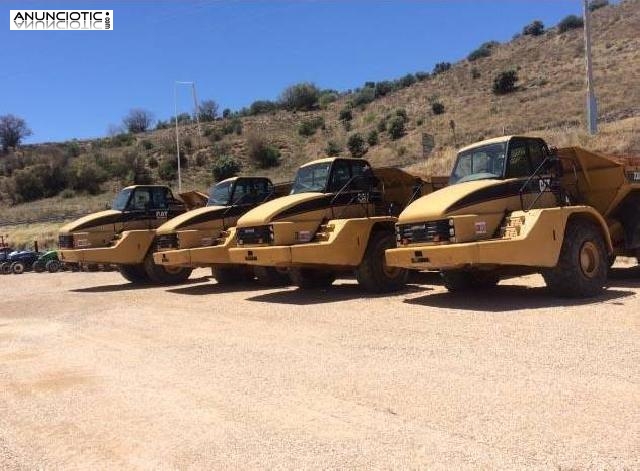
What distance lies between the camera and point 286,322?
364 inches

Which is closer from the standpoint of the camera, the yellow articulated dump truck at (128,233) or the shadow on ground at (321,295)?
the shadow on ground at (321,295)

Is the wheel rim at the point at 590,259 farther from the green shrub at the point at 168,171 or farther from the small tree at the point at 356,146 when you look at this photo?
the green shrub at the point at 168,171

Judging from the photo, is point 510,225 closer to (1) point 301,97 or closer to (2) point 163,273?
(2) point 163,273

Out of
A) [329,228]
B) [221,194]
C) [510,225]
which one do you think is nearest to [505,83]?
[221,194]

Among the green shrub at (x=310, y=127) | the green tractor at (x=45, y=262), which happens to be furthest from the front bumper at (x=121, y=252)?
the green shrub at (x=310, y=127)

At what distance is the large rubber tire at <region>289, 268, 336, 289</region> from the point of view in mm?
13086

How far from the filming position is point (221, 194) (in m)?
15.3

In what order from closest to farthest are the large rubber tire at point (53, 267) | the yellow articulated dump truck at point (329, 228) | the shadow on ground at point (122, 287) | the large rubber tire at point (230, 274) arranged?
the yellow articulated dump truck at point (329, 228), the large rubber tire at point (230, 274), the shadow on ground at point (122, 287), the large rubber tire at point (53, 267)

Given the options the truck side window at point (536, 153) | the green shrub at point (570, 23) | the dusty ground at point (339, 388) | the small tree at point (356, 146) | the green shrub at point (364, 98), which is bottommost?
the dusty ground at point (339, 388)

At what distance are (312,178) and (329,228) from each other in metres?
1.44

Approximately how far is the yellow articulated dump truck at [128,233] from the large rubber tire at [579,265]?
404 inches

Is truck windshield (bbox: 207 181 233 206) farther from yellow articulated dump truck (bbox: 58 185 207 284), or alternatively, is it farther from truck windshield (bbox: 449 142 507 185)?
truck windshield (bbox: 449 142 507 185)

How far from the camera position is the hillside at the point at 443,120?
124ft

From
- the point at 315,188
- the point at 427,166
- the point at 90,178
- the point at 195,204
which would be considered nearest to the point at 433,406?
the point at 315,188
